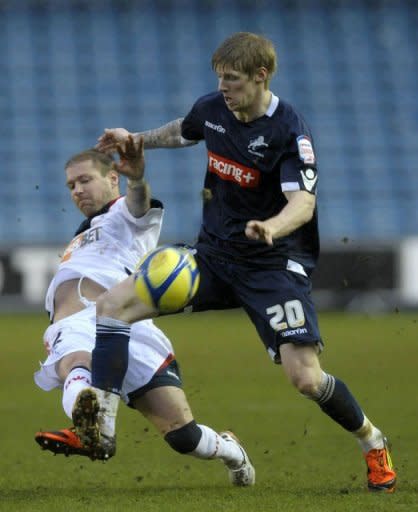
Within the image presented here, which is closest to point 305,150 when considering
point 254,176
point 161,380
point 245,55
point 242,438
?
point 254,176

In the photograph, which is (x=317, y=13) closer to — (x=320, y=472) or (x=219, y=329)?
(x=219, y=329)

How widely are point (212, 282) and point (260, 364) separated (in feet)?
22.7

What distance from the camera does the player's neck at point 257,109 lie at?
5.83m

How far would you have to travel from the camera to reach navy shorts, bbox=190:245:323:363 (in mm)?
5746

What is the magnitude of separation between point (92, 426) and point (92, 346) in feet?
2.72

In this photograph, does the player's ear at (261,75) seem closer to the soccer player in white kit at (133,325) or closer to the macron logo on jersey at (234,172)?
the macron logo on jersey at (234,172)

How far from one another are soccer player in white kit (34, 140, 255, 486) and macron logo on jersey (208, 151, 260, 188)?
37 cm

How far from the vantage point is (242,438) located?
7.83m

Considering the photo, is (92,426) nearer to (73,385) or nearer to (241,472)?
(73,385)

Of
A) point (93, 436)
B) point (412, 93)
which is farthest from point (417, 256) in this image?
point (93, 436)

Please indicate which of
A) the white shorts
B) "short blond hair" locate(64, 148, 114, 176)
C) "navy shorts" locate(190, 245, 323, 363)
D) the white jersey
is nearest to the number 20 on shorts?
"navy shorts" locate(190, 245, 323, 363)

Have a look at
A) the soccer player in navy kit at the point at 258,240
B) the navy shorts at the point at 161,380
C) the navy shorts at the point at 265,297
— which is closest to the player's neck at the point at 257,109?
the soccer player in navy kit at the point at 258,240

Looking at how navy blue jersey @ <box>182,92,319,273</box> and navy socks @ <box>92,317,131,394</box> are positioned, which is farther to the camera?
navy blue jersey @ <box>182,92,319,273</box>

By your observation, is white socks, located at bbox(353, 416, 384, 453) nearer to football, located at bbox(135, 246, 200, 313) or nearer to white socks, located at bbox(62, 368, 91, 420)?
football, located at bbox(135, 246, 200, 313)
